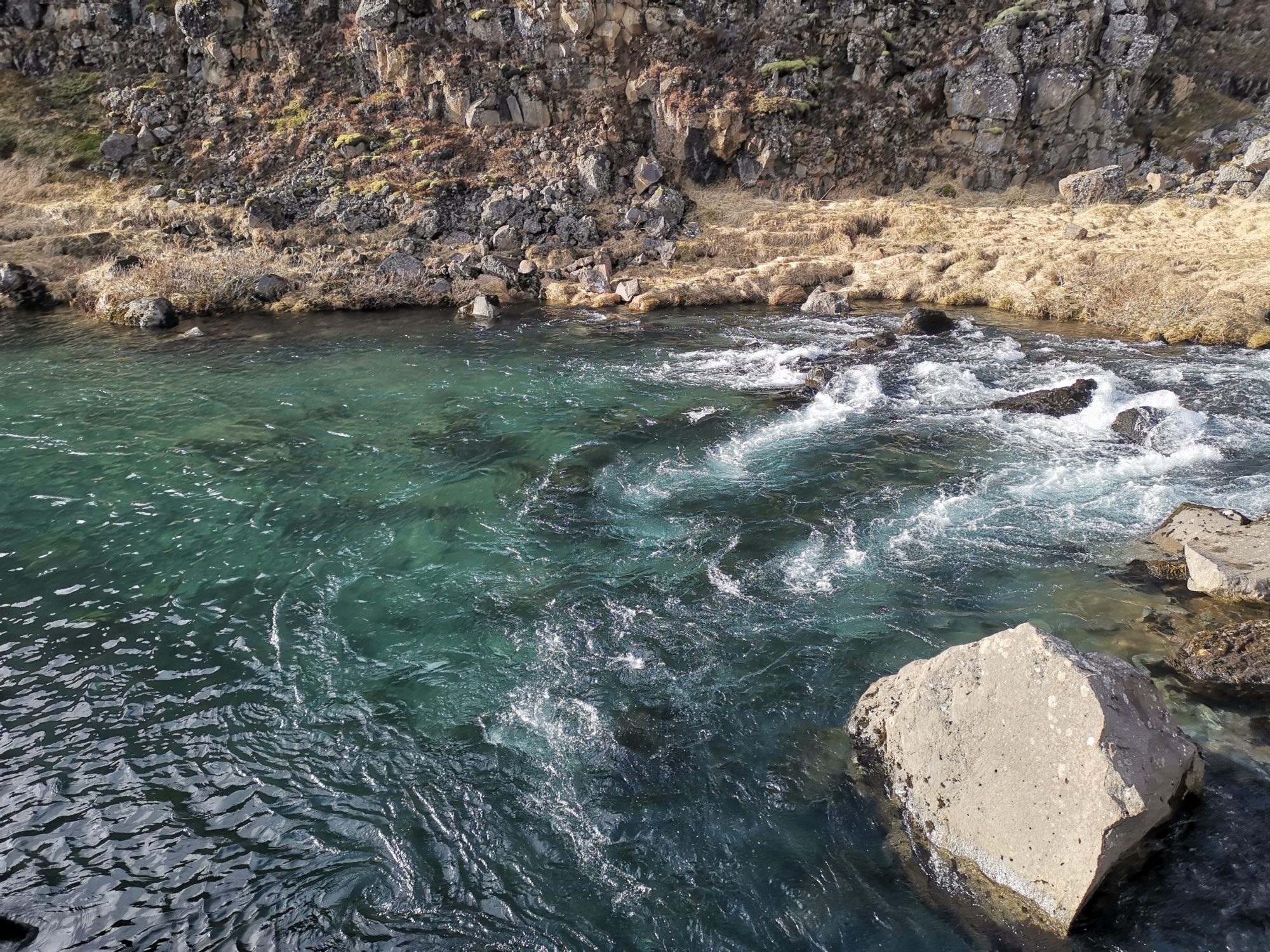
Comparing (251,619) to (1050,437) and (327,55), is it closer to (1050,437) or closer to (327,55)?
(1050,437)

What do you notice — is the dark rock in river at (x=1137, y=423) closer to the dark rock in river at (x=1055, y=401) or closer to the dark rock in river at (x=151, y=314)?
the dark rock in river at (x=1055, y=401)

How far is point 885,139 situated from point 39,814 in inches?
1618

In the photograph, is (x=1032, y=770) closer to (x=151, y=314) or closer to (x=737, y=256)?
(x=737, y=256)

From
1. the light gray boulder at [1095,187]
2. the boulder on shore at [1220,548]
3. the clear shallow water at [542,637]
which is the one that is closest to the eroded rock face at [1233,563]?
the boulder on shore at [1220,548]

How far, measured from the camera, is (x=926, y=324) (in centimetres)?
2400

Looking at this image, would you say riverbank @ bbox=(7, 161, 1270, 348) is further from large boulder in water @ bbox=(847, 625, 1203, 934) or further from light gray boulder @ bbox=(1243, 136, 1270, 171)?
large boulder in water @ bbox=(847, 625, 1203, 934)

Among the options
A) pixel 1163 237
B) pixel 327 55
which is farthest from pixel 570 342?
pixel 327 55

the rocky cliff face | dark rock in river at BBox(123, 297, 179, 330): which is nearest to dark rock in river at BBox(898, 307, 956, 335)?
the rocky cliff face

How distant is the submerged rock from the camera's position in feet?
90.2

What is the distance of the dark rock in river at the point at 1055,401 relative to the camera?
55.3 feet

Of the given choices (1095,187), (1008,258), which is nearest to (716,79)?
(1008,258)

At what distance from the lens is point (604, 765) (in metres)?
7.98

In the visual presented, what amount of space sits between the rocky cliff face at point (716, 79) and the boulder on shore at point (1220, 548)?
2985 cm

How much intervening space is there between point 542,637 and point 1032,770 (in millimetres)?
5927
